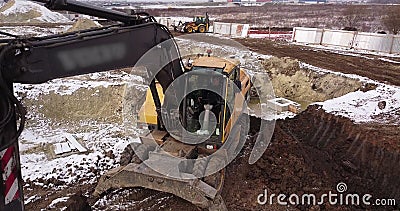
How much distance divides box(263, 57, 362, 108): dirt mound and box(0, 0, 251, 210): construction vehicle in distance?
690cm

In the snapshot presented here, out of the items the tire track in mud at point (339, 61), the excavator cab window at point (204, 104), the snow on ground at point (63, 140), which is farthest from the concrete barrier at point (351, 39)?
the excavator cab window at point (204, 104)

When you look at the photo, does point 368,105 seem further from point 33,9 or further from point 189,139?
point 33,9

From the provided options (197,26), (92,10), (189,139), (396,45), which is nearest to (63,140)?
(189,139)

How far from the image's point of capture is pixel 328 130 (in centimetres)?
1023

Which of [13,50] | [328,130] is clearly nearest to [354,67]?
[328,130]

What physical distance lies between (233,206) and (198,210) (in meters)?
0.72

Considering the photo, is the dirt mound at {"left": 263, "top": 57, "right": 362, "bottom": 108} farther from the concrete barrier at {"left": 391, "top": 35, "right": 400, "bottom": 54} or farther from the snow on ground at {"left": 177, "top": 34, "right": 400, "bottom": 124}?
the concrete barrier at {"left": 391, "top": 35, "right": 400, "bottom": 54}

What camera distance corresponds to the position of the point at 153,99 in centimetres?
646

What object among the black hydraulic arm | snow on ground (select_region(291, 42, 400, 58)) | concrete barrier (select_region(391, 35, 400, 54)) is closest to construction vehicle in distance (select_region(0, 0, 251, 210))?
the black hydraulic arm

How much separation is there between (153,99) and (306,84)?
10.0 metres

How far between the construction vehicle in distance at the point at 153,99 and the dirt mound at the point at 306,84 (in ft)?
22.6

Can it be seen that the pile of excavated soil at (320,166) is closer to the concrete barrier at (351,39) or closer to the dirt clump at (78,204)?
the dirt clump at (78,204)

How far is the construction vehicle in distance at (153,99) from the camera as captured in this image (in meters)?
3.35

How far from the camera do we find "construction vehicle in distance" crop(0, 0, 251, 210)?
3346 millimetres
